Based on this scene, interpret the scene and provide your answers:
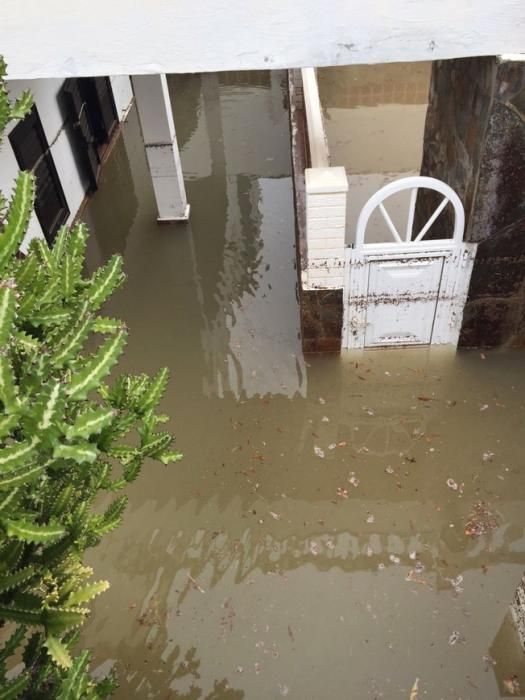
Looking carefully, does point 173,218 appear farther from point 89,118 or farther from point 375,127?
point 375,127

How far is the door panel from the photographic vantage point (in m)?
6.25

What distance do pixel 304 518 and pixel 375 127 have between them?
371 inches

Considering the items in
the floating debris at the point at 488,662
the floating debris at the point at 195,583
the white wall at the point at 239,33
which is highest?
the white wall at the point at 239,33

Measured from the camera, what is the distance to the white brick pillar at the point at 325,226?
556cm

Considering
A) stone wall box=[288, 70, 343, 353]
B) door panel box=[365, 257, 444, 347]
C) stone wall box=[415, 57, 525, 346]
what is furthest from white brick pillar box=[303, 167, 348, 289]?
stone wall box=[415, 57, 525, 346]

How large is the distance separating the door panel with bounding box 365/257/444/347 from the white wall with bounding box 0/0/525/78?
7.22ft

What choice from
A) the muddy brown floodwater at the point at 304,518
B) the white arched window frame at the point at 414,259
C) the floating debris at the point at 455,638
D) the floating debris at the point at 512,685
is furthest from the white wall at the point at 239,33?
the floating debris at the point at 512,685

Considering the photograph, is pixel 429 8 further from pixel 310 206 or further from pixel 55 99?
pixel 55 99

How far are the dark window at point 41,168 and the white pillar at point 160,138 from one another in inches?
59.1

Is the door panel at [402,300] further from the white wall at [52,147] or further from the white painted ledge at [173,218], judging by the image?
the white wall at [52,147]

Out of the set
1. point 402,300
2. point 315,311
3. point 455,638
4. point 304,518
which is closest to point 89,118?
point 315,311

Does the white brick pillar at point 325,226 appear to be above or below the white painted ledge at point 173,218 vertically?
above

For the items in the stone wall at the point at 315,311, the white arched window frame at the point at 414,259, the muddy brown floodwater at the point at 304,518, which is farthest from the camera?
the stone wall at the point at 315,311

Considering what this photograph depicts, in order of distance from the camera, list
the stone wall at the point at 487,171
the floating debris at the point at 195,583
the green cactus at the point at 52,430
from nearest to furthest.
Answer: the green cactus at the point at 52,430 → the floating debris at the point at 195,583 → the stone wall at the point at 487,171
